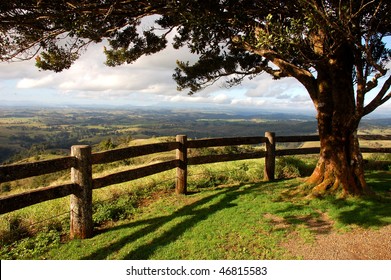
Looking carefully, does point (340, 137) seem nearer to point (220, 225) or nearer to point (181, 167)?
point (220, 225)

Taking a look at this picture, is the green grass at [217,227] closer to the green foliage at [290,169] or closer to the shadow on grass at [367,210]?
the shadow on grass at [367,210]

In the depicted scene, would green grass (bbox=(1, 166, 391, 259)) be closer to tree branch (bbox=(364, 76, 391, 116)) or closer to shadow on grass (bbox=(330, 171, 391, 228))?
shadow on grass (bbox=(330, 171, 391, 228))

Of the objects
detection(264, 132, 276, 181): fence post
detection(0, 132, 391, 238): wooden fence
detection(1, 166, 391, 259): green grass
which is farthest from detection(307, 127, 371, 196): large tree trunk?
detection(0, 132, 391, 238): wooden fence

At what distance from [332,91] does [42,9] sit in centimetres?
838

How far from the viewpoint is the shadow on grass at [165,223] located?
5855 millimetres

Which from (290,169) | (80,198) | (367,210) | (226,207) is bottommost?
(226,207)

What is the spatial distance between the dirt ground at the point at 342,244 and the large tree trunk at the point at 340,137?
2.13 meters

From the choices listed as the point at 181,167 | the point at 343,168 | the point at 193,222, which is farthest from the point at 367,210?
the point at 181,167

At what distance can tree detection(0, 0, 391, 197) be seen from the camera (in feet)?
22.5

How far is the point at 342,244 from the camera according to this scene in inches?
228

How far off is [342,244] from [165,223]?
384 centimetres

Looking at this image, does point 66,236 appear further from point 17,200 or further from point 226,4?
point 226,4

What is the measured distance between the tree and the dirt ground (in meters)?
2.24
